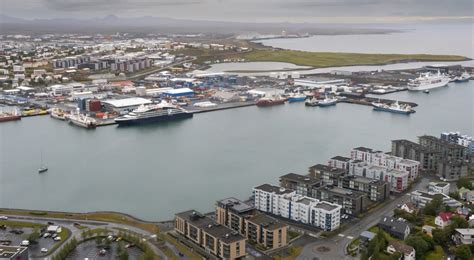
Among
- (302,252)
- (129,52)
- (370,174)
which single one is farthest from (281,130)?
(129,52)

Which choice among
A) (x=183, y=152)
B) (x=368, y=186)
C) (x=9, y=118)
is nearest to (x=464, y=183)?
(x=368, y=186)

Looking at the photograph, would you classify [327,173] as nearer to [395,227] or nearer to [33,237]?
[395,227]

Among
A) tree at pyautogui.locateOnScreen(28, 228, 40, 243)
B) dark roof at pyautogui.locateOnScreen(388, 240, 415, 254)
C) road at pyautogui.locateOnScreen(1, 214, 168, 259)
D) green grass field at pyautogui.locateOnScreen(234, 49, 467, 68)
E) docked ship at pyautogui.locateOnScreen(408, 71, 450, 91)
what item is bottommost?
road at pyautogui.locateOnScreen(1, 214, 168, 259)

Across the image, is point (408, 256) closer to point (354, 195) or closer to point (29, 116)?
point (354, 195)

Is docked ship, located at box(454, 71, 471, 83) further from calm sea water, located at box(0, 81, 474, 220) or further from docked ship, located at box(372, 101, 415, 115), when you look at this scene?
docked ship, located at box(372, 101, 415, 115)

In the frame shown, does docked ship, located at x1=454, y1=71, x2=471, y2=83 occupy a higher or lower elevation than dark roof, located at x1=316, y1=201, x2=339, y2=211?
higher

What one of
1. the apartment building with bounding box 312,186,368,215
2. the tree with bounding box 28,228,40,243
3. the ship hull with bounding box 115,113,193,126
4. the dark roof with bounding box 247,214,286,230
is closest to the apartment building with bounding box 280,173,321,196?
the apartment building with bounding box 312,186,368,215

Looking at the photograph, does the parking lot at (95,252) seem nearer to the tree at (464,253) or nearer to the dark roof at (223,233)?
the dark roof at (223,233)
